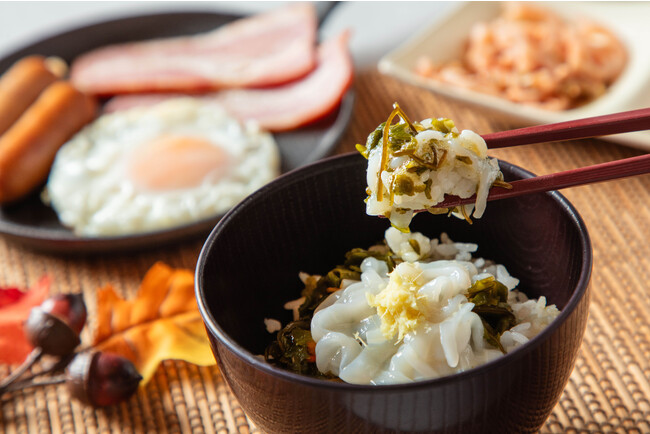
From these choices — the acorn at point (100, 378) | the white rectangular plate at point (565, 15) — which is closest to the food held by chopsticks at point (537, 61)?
the white rectangular plate at point (565, 15)

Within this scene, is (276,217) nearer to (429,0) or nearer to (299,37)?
(299,37)

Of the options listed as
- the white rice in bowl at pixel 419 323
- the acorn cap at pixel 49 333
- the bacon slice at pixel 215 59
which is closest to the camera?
the white rice in bowl at pixel 419 323

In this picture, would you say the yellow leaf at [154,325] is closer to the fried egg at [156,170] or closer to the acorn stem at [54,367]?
the acorn stem at [54,367]

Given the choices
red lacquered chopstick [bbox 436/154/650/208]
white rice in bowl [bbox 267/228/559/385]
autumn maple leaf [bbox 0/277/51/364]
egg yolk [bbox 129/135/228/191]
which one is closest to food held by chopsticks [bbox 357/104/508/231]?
red lacquered chopstick [bbox 436/154/650/208]

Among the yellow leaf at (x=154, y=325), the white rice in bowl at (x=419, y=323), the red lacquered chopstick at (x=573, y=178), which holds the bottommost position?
the yellow leaf at (x=154, y=325)

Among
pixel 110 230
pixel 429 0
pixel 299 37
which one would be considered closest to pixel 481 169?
pixel 110 230

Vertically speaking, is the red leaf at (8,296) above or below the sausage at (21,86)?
below
